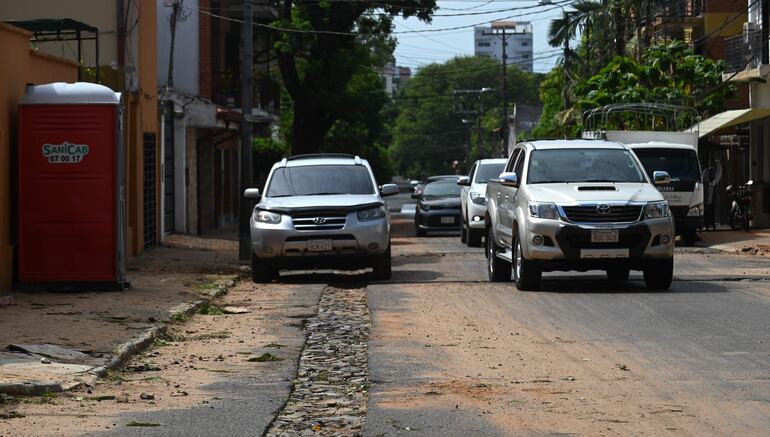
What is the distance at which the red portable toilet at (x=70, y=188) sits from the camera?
694 inches

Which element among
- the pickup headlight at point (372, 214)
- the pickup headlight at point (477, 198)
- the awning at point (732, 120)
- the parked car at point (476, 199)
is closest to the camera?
the pickup headlight at point (372, 214)

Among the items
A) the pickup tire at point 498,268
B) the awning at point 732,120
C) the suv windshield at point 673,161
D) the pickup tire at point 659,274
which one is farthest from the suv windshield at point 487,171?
the pickup tire at point 659,274

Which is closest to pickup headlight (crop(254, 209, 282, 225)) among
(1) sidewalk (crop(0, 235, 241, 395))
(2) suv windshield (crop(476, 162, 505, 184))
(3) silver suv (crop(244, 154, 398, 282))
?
(3) silver suv (crop(244, 154, 398, 282))

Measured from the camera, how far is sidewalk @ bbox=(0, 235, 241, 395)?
34.8 ft

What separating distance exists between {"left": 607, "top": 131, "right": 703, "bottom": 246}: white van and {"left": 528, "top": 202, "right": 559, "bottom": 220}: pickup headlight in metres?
12.1

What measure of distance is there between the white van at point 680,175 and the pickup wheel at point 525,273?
11.7m

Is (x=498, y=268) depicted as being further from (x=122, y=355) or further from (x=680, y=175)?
(x=680, y=175)

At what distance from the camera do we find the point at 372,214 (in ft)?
67.5

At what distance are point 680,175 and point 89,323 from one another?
61.0 feet

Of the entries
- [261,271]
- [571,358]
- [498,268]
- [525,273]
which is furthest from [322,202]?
[571,358]

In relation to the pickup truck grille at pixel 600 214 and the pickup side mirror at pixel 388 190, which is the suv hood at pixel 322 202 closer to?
the pickup side mirror at pixel 388 190

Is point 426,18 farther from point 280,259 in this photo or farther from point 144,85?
point 280,259

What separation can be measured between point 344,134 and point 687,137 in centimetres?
4480

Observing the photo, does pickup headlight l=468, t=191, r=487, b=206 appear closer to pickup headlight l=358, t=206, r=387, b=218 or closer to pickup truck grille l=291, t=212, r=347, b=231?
pickup headlight l=358, t=206, r=387, b=218
